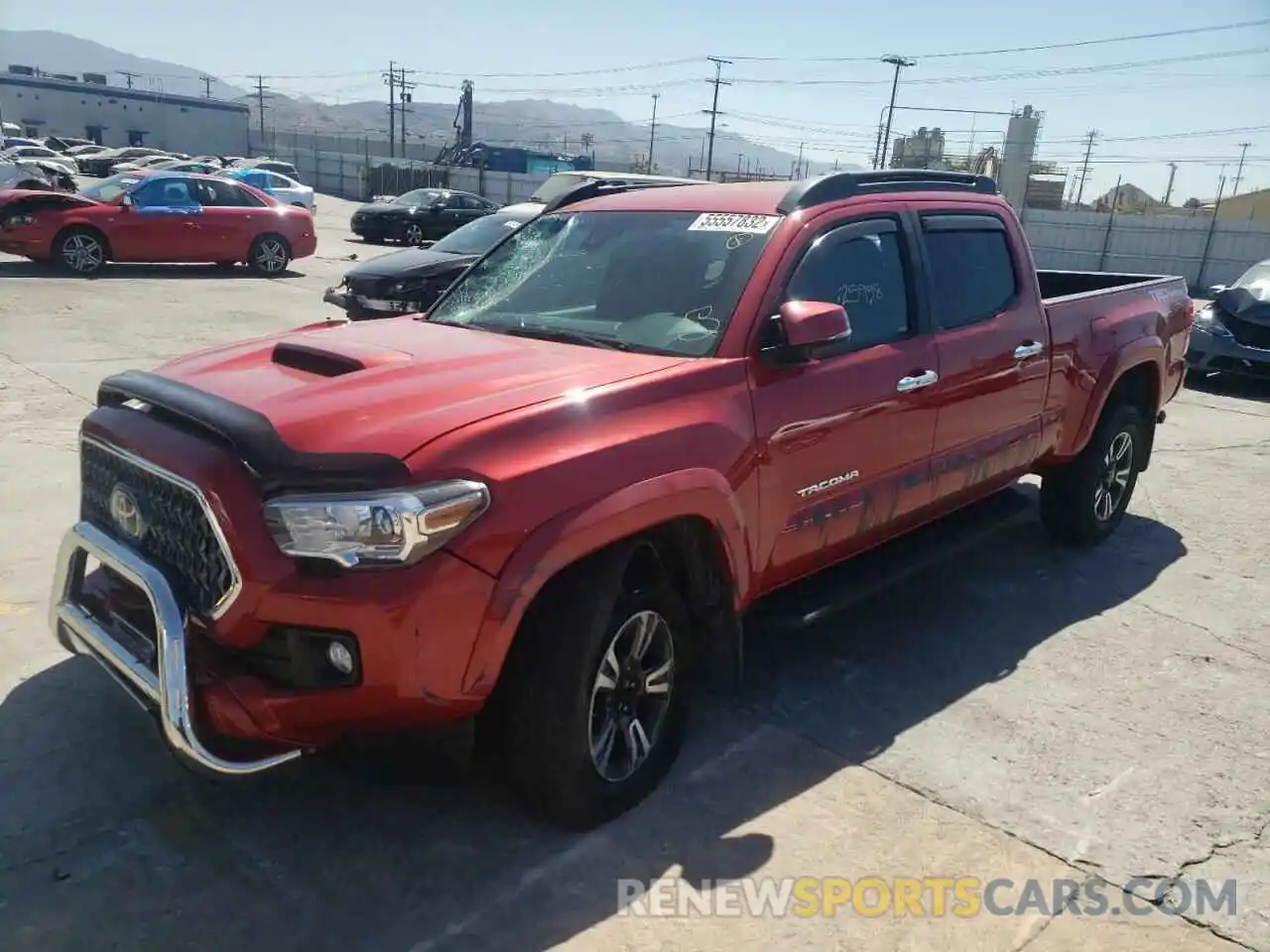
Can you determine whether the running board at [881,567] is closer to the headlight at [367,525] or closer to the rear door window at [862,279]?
the rear door window at [862,279]

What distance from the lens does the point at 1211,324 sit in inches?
461

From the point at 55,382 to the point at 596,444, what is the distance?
24.0 feet

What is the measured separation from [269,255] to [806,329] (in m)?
15.9

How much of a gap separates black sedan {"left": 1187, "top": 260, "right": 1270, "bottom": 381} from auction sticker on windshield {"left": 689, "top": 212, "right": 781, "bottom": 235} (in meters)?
9.21

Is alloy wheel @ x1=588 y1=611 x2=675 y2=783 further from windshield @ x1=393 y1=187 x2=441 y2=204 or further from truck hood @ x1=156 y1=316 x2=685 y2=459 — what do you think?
windshield @ x1=393 y1=187 x2=441 y2=204

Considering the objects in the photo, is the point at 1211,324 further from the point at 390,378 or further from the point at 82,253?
the point at 82,253

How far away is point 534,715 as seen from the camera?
2.88m

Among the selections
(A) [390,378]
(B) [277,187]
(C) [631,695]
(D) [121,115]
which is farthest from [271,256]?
(D) [121,115]

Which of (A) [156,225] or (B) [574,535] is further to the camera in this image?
(A) [156,225]

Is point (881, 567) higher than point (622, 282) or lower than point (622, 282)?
lower

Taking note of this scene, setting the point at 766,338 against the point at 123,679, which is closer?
the point at 123,679

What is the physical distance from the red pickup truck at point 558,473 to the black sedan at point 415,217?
2153 centimetres

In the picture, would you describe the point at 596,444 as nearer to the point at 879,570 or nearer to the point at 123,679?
the point at 123,679

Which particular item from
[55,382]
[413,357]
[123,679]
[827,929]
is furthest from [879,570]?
[55,382]
